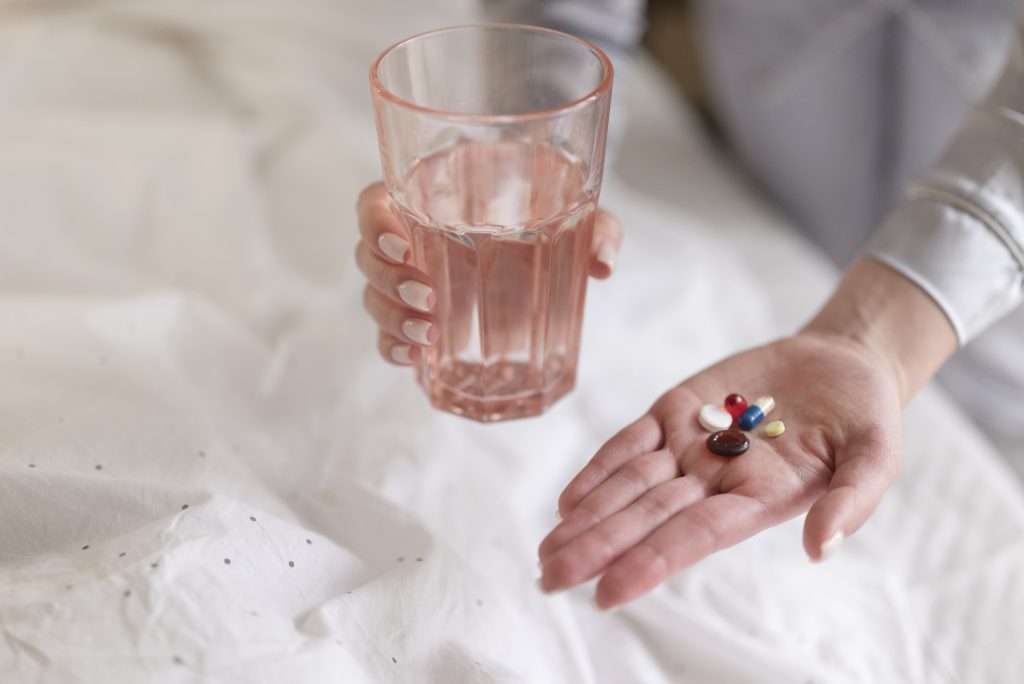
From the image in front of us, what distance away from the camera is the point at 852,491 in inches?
19.3

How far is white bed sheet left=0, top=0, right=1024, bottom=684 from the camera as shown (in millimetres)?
514

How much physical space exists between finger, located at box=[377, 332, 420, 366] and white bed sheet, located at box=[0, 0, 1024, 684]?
0.34 feet

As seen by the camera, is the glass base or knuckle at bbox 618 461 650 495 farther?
the glass base

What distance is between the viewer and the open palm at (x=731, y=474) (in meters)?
0.47

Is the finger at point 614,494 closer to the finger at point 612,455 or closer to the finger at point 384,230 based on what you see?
the finger at point 612,455

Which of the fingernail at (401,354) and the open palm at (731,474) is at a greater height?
the open palm at (731,474)

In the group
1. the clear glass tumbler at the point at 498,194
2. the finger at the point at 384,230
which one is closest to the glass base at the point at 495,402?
the clear glass tumbler at the point at 498,194

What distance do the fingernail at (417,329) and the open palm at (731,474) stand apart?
13cm

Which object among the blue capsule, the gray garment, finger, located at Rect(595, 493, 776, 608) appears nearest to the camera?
finger, located at Rect(595, 493, 776, 608)

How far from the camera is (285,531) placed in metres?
0.55

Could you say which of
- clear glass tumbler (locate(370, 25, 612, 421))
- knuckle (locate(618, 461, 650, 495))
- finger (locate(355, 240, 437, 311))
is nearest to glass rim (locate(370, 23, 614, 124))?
clear glass tumbler (locate(370, 25, 612, 421))

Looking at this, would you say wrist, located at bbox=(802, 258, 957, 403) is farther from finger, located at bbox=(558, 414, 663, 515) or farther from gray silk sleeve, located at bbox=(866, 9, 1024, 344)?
finger, located at bbox=(558, 414, 663, 515)

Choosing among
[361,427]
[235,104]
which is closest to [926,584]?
[361,427]

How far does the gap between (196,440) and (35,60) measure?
26.9 inches
